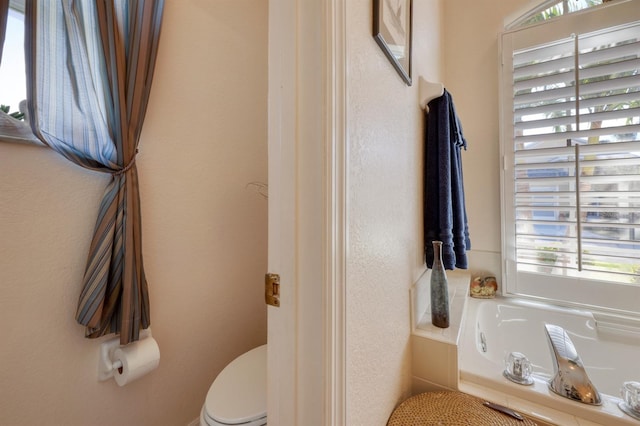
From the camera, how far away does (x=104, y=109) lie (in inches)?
38.9

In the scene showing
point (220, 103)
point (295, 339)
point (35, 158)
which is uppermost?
point (220, 103)

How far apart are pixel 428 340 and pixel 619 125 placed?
5.27 ft

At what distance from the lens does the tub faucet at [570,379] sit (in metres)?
0.84

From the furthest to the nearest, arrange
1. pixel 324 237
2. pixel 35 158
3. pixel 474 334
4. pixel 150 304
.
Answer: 1. pixel 474 334
2. pixel 150 304
3. pixel 35 158
4. pixel 324 237

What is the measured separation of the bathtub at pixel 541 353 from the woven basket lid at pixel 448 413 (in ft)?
0.29

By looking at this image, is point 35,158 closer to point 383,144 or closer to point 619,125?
point 383,144

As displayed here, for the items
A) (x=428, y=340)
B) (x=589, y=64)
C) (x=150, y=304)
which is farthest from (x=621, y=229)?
(x=150, y=304)

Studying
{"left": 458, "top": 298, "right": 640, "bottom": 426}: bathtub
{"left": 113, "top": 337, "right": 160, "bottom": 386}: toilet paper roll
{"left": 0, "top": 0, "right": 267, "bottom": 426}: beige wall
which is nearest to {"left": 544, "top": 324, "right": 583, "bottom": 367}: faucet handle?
{"left": 458, "top": 298, "right": 640, "bottom": 426}: bathtub

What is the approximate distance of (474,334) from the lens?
1298 millimetres

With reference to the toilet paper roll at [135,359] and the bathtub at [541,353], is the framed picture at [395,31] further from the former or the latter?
the toilet paper roll at [135,359]

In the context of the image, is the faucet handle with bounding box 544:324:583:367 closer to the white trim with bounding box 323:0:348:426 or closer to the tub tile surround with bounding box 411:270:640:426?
the tub tile surround with bounding box 411:270:640:426

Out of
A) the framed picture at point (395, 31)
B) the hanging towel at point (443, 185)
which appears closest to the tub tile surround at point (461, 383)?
the hanging towel at point (443, 185)

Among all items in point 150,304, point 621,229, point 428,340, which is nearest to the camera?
point 428,340

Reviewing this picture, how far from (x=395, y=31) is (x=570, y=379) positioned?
1.26 meters
